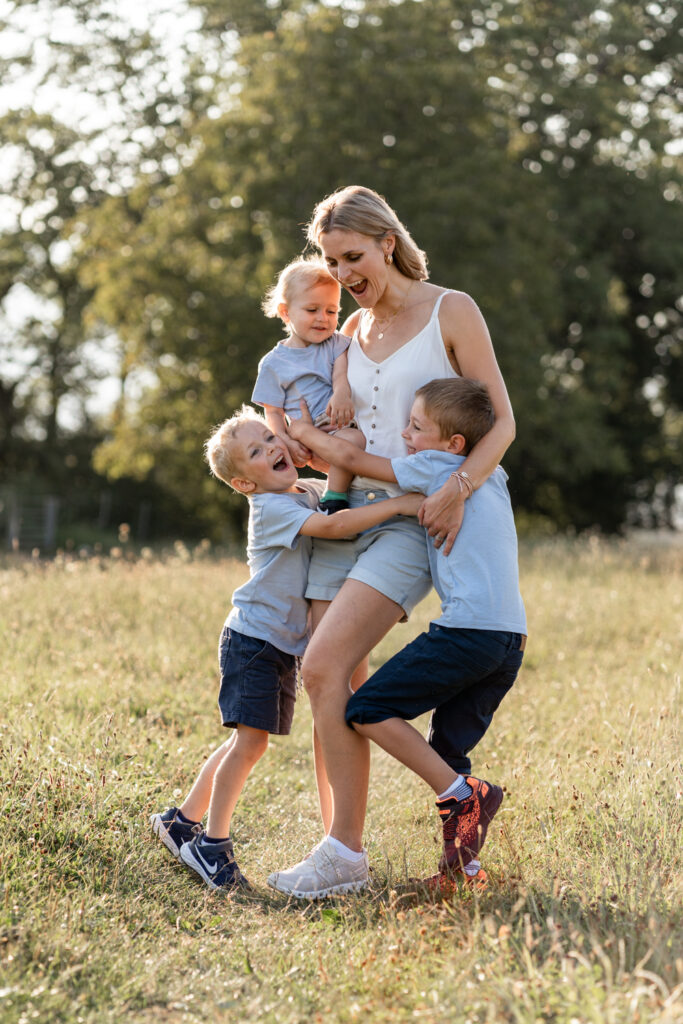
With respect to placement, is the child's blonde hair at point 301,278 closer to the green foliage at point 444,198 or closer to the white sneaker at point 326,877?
the white sneaker at point 326,877

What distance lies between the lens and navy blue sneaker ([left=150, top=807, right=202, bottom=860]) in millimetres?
4180

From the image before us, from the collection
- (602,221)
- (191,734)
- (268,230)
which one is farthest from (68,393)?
(191,734)

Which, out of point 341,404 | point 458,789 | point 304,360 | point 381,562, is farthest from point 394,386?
point 458,789

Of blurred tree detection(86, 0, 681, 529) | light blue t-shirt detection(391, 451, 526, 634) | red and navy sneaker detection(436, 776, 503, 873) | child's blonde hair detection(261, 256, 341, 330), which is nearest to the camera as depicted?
red and navy sneaker detection(436, 776, 503, 873)

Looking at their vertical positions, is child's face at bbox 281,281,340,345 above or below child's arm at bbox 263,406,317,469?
above

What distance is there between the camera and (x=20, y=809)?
4027 millimetres

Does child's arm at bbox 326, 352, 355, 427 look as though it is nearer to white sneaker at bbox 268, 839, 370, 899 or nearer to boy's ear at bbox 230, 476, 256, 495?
boy's ear at bbox 230, 476, 256, 495

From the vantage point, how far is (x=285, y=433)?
422 centimetres

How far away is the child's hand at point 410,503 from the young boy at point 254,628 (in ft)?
1.20

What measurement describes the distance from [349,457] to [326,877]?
151 cm

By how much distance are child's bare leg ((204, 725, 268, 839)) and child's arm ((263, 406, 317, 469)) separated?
3.45 ft

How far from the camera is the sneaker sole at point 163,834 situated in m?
4.17

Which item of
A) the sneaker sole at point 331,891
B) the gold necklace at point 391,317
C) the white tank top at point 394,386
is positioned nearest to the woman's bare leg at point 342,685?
the sneaker sole at point 331,891

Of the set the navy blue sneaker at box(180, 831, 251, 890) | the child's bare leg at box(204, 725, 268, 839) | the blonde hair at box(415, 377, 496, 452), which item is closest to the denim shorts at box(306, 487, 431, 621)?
the blonde hair at box(415, 377, 496, 452)
